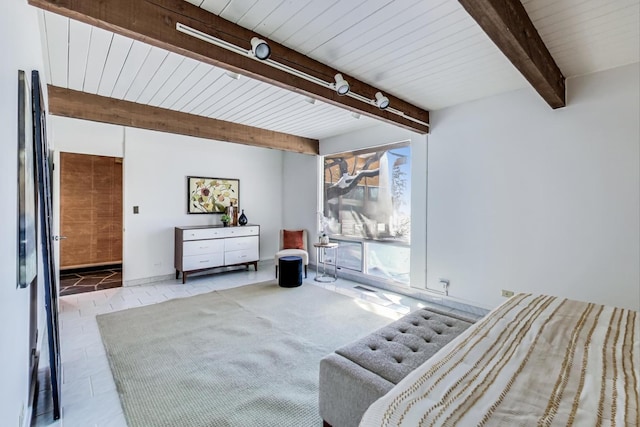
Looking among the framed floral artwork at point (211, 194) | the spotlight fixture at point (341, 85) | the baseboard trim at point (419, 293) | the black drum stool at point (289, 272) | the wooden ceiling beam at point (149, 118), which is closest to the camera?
the spotlight fixture at point (341, 85)

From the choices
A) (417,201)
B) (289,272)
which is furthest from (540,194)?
(289,272)

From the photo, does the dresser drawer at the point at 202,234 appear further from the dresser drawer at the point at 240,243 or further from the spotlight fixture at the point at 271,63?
the spotlight fixture at the point at 271,63

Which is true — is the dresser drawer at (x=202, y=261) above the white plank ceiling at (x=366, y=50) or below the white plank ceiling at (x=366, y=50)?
Answer: below

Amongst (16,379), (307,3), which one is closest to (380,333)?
(16,379)

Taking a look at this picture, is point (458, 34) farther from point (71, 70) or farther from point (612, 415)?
point (71, 70)

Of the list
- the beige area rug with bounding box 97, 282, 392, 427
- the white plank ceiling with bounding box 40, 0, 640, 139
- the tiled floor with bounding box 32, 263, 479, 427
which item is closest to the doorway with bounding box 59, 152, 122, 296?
the tiled floor with bounding box 32, 263, 479, 427

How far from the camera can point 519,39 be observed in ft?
5.76

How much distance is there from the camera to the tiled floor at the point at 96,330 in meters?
1.88

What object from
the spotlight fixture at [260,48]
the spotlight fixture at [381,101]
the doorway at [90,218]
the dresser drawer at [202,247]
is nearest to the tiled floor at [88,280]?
the doorway at [90,218]

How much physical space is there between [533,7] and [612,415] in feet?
6.97

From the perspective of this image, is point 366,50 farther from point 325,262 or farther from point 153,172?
point 153,172

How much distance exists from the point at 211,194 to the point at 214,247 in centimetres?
105

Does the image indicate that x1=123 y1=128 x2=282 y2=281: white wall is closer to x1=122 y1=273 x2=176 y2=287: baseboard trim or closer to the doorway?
x1=122 y1=273 x2=176 y2=287: baseboard trim

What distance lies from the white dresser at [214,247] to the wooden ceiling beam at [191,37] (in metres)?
3.43
